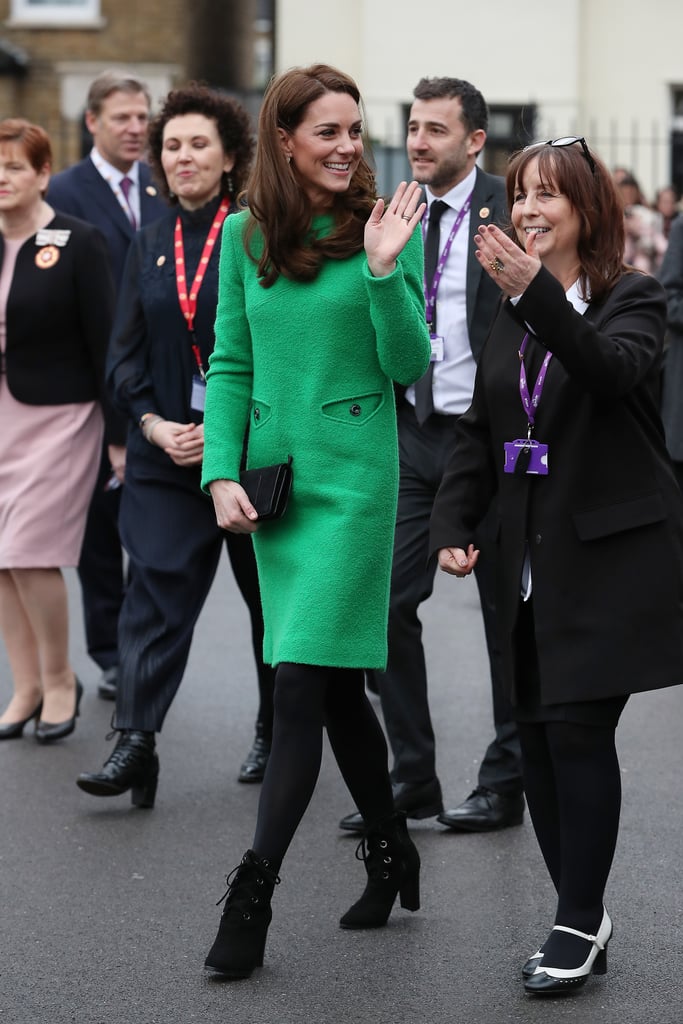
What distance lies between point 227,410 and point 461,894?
1.45m

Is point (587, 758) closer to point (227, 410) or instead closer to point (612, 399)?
point (612, 399)

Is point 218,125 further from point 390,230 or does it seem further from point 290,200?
point 390,230

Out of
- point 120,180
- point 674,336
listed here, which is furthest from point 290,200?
point 674,336

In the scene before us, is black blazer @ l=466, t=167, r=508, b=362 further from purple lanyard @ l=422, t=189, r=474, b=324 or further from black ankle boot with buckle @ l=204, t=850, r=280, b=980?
black ankle boot with buckle @ l=204, t=850, r=280, b=980

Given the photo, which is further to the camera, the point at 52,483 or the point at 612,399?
the point at 52,483

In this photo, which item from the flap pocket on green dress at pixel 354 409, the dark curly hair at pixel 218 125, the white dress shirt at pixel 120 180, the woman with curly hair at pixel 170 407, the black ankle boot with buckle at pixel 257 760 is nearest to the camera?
the flap pocket on green dress at pixel 354 409

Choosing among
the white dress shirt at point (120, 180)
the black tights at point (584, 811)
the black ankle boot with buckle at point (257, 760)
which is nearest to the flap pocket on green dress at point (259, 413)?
the black tights at point (584, 811)

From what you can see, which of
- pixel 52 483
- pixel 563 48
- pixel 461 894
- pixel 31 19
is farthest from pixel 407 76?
pixel 461 894

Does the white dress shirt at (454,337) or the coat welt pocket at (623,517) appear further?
the white dress shirt at (454,337)

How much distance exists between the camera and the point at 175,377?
5.88 m

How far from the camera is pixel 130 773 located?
5.65 metres

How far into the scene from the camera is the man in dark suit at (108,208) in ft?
24.9

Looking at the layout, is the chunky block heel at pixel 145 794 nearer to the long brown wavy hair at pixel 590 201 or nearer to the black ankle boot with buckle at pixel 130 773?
the black ankle boot with buckle at pixel 130 773

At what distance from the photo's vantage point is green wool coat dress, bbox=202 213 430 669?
14.2ft
